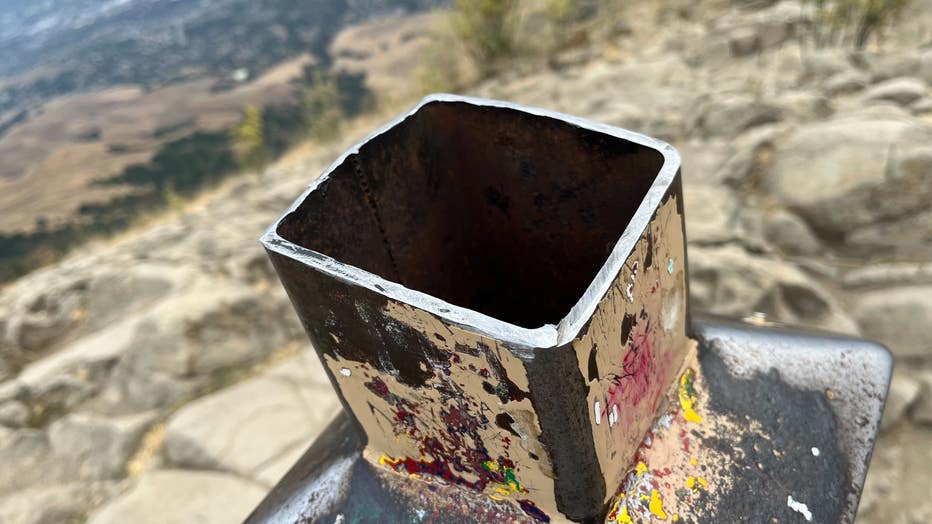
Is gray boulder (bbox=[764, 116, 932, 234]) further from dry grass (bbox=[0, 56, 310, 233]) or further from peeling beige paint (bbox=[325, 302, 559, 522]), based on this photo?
dry grass (bbox=[0, 56, 310, 233])

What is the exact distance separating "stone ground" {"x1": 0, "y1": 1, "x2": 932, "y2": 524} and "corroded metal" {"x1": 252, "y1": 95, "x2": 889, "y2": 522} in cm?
159

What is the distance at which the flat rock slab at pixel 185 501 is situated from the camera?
2695 mm

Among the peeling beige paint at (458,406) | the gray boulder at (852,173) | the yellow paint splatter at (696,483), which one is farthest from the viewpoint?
the gray boulder at (852,173)

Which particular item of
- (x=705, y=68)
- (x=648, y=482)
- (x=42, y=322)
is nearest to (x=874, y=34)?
(x=705, y=68)

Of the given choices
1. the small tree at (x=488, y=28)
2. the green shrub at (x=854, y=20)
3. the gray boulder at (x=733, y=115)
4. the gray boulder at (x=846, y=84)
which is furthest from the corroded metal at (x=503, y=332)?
the small tree at (x=488, y=28)

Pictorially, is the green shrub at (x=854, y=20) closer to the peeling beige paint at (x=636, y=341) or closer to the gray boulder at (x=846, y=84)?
the gray boulder at (x=846, y=84)

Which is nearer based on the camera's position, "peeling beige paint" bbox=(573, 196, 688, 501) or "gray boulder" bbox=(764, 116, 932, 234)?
"peeling beige paint" bbox=(573, 196, 688, 501)

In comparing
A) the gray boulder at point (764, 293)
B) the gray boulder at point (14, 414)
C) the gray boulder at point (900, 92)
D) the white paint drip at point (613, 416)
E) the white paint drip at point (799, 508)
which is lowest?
the gray boulder at point (14, 414)

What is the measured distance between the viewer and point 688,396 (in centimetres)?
126

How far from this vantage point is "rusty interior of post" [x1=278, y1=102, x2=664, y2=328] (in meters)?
1.24

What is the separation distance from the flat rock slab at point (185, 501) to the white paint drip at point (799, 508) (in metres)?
2.31

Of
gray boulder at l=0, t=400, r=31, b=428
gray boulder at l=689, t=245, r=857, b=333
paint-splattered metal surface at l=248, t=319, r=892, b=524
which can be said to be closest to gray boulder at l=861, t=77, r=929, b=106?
gray boulder at l=689, t=245, r=857, b=333

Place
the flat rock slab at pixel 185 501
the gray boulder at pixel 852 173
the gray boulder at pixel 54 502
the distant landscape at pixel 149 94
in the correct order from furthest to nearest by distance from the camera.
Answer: the distant landscape at pixel 149 94 → the gray boulder at pixel 54 502 → the gray boulder at pixel 852 173 → the flat rock slab at pixel 185 501

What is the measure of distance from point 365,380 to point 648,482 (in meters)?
0.58
